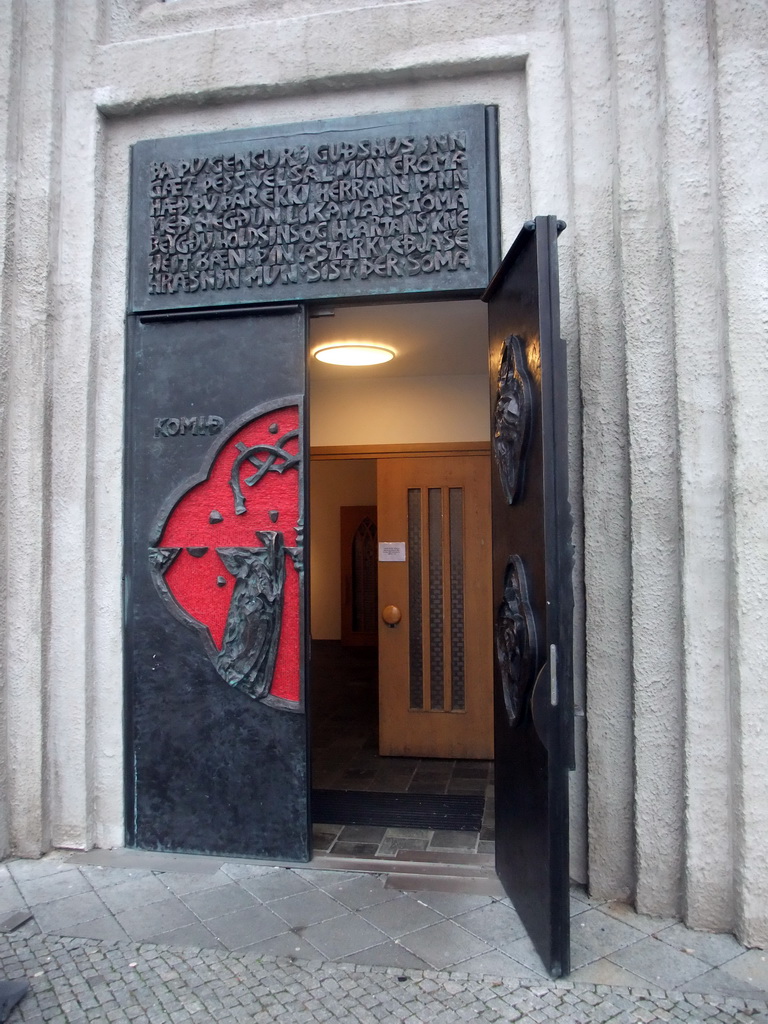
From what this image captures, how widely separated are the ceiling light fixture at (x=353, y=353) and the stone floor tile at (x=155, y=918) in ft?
11.1

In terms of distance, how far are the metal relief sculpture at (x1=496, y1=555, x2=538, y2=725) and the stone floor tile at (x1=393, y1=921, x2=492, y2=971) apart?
864mm

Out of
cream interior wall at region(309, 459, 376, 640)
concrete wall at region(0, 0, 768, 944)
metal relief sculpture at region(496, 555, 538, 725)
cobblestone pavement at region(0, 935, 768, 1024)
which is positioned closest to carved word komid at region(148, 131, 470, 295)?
concrete wall at region(0, 0, 768, 944)

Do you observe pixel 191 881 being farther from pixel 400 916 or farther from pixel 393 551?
pixel 393 551

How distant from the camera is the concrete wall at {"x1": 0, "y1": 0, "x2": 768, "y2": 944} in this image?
9.97ft

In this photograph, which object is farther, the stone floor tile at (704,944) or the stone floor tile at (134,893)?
the stone floor tile at (134,893)

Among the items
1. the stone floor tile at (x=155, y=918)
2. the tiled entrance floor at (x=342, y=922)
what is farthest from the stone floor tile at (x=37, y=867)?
the stone floor tile at (x=155, y=918)

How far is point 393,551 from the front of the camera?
5801 mm

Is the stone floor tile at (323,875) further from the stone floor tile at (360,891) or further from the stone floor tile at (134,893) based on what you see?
the stone floor tile at (134,893)

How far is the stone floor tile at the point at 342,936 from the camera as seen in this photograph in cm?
292

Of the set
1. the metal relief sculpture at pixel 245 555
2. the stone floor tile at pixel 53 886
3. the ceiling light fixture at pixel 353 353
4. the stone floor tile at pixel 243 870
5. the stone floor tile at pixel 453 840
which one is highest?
the ceiling light fixture at pixel 353 353

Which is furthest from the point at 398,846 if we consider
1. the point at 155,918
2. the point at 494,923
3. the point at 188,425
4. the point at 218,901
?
the point at 188,425

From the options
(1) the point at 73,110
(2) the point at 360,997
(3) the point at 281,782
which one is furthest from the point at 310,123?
(2) the point at 360,997

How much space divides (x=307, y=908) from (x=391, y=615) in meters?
2.68

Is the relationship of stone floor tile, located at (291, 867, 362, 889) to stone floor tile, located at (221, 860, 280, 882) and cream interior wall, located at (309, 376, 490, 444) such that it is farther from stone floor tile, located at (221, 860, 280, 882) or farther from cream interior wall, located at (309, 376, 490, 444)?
cream interior wall, located at (309, 376, 490, 444)
